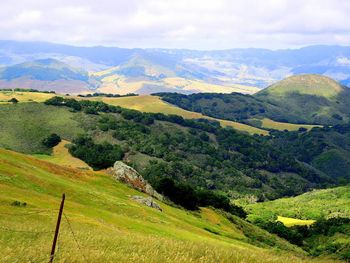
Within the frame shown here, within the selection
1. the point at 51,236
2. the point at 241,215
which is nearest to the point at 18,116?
the point at 241,215

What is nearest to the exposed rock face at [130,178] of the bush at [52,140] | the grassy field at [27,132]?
the grassy field at [27,132]

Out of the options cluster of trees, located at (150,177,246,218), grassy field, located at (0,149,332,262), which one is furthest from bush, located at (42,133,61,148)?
grassy field, located at (0,149,332,262)

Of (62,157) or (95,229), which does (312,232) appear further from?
(62,157)

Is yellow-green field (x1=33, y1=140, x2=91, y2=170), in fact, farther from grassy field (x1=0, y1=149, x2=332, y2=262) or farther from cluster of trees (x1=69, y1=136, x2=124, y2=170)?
grassy field (x1=0, y1=149, x2=332, y2=262)

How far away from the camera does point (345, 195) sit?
162 metres

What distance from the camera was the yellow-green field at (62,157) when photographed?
146 m

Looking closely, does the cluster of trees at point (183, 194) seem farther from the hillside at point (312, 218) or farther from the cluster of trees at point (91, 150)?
the cluster of trees at point (91, 150)

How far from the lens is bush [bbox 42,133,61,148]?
560ft

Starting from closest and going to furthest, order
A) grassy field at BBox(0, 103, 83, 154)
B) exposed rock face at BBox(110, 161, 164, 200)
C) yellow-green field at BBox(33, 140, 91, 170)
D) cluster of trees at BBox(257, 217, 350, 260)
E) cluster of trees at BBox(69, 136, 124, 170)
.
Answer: exposed rock face at BBox(110, 161, 164, 200)
cluster of trees at BBox(257, 217, 350, 260)
yellow-green field at BBox(33, 140, 91, 170)
cluster of trees at BBox(69, 136, 124, 170)
grassy field at BBox(0, 103, 83, 154)

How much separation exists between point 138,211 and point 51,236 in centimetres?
3430

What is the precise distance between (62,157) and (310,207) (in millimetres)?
89519

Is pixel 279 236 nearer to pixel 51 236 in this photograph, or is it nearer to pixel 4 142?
pixel 51 236

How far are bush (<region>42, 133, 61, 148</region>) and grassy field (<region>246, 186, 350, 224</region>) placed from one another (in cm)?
7843

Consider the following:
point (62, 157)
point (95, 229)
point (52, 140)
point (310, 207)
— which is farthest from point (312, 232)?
point (52, 140)
